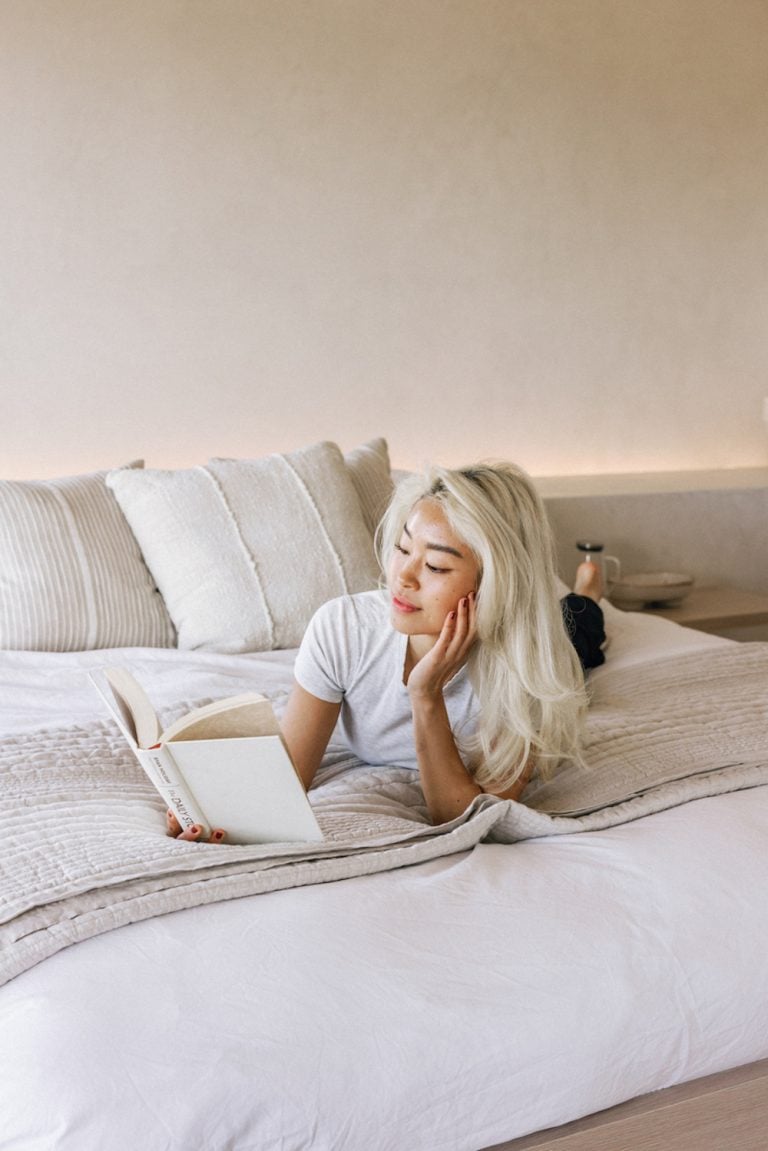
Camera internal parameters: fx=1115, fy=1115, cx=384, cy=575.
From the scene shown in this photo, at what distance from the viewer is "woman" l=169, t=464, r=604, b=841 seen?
58.8 inches

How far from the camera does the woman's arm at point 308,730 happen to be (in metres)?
1.61

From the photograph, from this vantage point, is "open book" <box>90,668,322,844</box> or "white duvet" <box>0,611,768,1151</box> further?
"open book" <box>90,668,322,844</box>

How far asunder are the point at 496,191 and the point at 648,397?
0.85 meters

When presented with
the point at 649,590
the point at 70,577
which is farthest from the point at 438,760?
the point at 649,590

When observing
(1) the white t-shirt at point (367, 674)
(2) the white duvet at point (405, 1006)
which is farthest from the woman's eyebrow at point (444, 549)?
(2) the white duvet at point (405, 1006)

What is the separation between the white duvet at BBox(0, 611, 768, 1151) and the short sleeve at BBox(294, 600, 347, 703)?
387 mm

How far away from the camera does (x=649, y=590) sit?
10.1ft

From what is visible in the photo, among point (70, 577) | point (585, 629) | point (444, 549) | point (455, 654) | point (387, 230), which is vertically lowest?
point (585, 629)

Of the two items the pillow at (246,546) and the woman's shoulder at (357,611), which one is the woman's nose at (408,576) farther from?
the pillow at (246,546)

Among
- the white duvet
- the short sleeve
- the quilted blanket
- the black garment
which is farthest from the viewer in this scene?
the black garment

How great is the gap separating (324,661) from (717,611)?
1.79 metres

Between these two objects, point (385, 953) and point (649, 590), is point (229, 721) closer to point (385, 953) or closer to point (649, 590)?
point (385, 953)

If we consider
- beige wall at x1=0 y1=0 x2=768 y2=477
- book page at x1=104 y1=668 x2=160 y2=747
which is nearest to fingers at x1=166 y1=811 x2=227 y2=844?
book page at x1=104 y1=668 x2=160 y2=747

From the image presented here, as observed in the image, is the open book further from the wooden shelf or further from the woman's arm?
the wooden shelf
